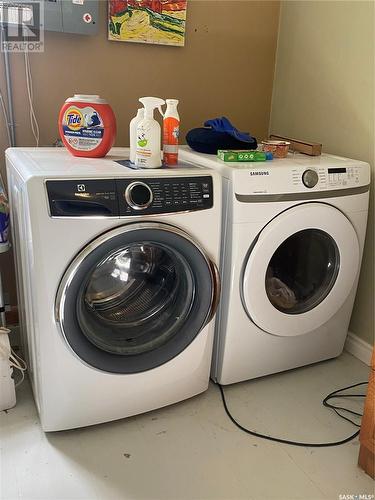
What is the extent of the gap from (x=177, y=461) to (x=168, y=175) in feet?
2.96

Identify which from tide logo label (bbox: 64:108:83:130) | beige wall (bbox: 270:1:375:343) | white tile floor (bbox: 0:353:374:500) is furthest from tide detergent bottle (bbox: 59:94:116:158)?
beige wall (bbox: 270:1:375:343)

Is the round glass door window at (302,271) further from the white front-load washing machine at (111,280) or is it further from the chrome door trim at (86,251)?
the chrome door trim at (86,251)

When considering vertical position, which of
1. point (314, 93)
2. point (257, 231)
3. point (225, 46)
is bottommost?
point (257, 231)

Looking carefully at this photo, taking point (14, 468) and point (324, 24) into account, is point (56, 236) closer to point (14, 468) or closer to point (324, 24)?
point (14, 468)

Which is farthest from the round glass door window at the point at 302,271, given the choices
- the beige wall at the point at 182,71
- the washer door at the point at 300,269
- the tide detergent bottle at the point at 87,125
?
the beige wall at the point at 182,71

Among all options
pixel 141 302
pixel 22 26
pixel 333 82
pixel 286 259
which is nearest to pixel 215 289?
pixel 141 302

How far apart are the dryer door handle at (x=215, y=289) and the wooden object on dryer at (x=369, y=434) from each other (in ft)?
1.69

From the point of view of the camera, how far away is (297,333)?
1819 mm

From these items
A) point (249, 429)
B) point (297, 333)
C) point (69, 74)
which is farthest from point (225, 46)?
point (249, 429)

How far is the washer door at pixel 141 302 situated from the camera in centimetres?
138

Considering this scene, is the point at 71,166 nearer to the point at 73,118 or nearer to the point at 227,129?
the point at 73,118

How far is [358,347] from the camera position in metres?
2.08

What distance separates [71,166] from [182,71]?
3.30 ft

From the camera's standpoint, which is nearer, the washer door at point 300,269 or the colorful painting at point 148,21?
the washer door at point 300,269
